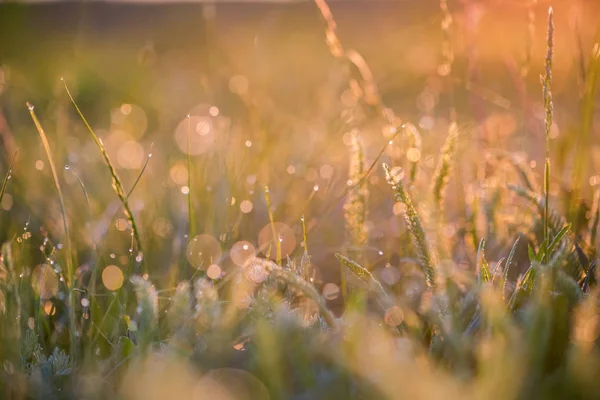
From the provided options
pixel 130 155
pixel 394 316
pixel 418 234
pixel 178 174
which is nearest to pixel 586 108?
pixel 418 234

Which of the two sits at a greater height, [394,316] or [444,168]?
[444,168]

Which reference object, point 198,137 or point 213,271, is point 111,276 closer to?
point 213,271

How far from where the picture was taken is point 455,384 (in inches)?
28.2

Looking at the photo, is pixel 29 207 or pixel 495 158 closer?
pixel 495 158

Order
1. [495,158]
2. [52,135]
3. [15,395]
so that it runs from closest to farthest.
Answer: [15,395], [495,158], [52,135]

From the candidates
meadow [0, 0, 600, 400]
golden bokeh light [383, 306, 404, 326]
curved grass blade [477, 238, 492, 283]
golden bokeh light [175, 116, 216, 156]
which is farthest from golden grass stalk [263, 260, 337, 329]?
golden bokeh light [175, 116, 216, 156]

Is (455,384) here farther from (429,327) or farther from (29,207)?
(29,207)

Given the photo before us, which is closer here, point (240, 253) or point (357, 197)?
point (357, 197)

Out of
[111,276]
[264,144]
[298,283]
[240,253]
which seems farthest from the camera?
[264,144]

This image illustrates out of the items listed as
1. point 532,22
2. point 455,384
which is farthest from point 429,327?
point 532,22

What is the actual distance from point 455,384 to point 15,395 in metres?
0.60

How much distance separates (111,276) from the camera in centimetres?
132

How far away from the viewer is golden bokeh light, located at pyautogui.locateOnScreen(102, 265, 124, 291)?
1.28 metres

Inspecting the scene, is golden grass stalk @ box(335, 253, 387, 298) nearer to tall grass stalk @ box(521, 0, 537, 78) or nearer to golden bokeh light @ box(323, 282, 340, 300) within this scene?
golden bokeh light @ box(323, 282, 340, 300)
